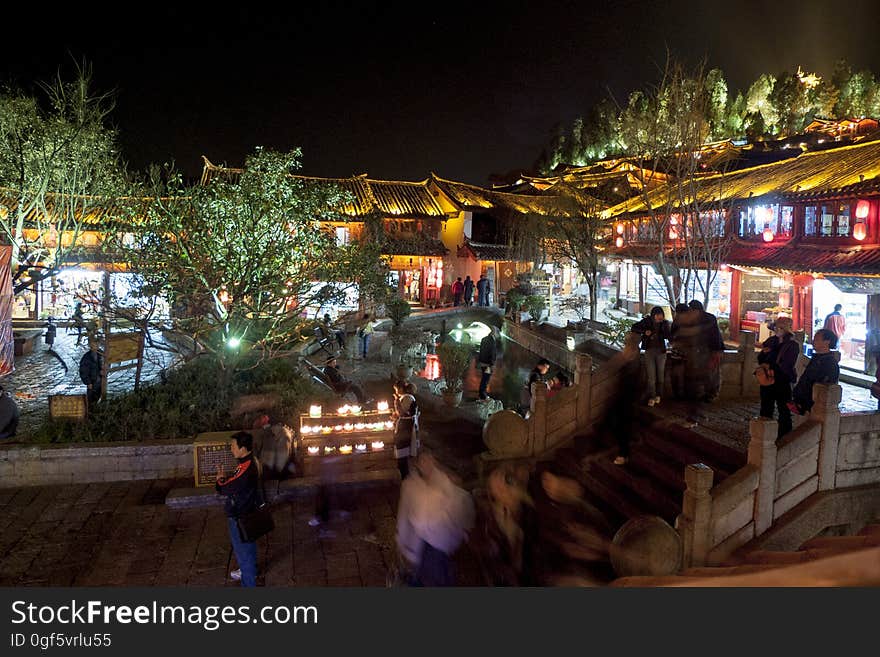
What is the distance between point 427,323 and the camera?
85.3 feet

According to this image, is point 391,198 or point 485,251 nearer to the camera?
point 485,251

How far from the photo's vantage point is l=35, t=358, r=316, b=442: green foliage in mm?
8578

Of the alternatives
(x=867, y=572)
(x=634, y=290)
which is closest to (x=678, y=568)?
(x=867, y=572)

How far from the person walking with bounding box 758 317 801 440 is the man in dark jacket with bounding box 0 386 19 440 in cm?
1029

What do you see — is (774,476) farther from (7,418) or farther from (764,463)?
(7,418)

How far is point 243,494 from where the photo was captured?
5.29 m

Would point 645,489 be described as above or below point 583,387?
below

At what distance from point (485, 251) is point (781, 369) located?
89.9 feet

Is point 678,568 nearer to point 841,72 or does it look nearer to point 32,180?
point 32,180

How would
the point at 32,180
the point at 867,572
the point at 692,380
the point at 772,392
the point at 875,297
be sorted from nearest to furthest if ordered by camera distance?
the point at 867,572 → the point at 772,392 → the point at 692,380 → the point at 875,297 → the point at 32,180

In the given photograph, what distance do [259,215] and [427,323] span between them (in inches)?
616

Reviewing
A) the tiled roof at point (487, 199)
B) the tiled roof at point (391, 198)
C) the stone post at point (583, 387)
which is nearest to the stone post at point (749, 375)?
the stone post at point (583, 387)

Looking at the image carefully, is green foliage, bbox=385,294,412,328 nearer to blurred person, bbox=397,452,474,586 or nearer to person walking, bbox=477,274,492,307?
person walking, bbox=477,274,492,307

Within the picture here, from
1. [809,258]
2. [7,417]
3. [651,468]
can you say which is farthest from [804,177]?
[7,417]
